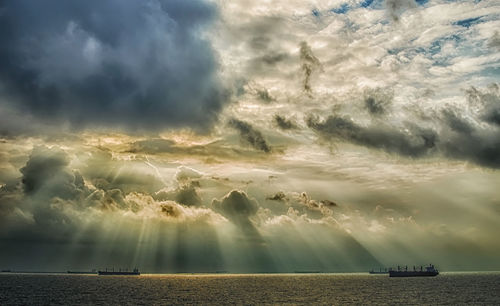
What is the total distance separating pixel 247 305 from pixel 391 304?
60349 mm

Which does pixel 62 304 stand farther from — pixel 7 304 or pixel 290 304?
pixel 290 304

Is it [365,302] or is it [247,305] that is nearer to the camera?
[247,305]

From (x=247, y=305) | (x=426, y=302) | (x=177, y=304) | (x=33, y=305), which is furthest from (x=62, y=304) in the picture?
(x=426, y=302)

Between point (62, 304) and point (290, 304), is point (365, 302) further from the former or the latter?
point (62, 304)

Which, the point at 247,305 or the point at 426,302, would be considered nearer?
the point at 247,305

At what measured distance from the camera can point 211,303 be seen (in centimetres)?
18650

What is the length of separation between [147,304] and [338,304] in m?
81.2

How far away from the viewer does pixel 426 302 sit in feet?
612

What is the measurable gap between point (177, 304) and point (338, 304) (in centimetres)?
6862

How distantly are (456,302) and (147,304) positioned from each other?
5324 inches

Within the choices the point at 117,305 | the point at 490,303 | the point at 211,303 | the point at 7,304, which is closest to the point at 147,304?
the point at 117,305

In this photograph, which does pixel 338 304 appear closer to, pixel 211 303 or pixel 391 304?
pixel 391 304

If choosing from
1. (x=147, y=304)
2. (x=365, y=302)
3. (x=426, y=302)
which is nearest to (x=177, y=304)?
(x=147, y=304)

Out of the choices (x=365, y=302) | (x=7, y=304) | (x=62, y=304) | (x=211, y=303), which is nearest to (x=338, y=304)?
(x=365, y=302)
